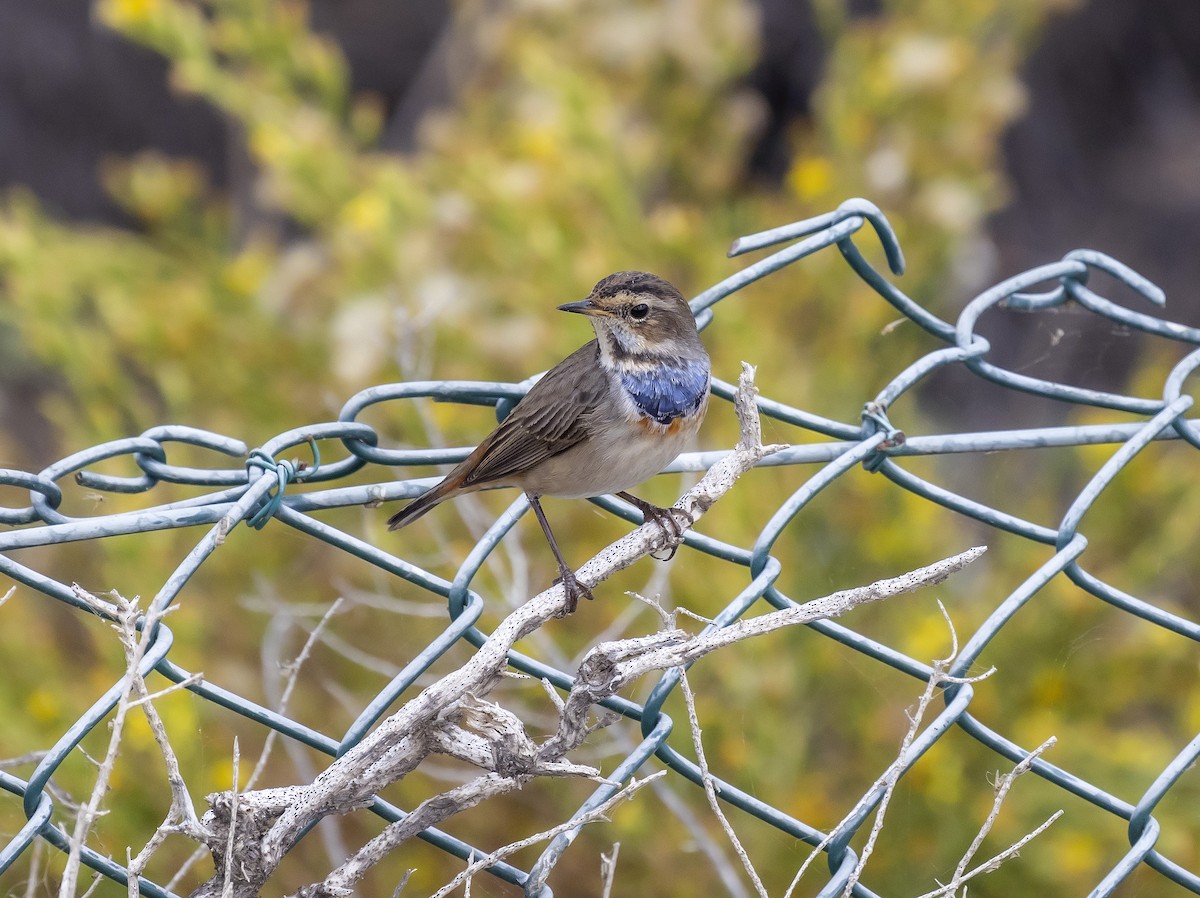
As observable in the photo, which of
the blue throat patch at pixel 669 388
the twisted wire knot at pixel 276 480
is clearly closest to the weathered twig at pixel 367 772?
the twisted wire knot at pixel 276 480

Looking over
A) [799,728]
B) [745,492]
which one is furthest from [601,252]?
[799,728]

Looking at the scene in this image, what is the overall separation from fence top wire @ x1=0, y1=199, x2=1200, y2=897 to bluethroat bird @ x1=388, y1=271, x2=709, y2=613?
0.74ft

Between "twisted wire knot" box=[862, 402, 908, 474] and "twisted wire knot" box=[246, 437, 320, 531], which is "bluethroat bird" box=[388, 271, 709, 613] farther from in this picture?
"twisted wire knot" box=[246, 437, 320, 531]

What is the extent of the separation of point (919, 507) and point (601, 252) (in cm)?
121

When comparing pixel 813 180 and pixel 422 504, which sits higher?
pixel 813 180

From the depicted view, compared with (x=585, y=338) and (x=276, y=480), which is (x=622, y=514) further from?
(x=585, y=338)

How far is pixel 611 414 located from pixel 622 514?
397mm

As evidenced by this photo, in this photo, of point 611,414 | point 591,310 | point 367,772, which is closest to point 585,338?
point 591,310

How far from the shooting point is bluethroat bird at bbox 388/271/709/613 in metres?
Answer: 2.22

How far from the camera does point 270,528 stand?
11.6ft

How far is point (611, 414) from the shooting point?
7.58ft

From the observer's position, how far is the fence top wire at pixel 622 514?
1408mm

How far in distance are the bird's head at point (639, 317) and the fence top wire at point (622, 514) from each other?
0.99 feet

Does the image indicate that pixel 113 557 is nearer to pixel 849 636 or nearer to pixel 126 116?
pixel 849 636
